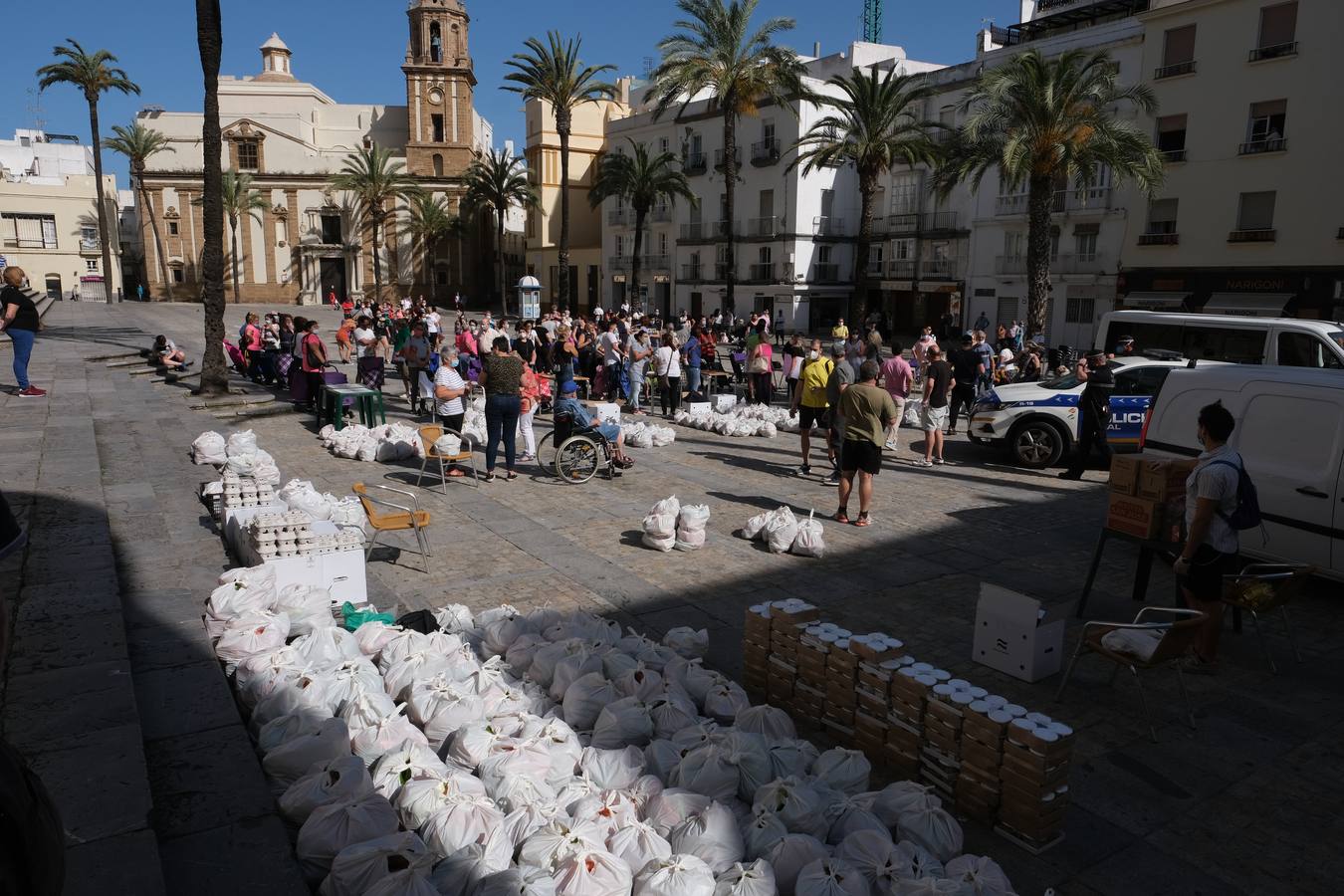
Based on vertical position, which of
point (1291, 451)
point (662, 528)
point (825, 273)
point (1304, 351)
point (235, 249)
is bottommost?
point (662, 528)

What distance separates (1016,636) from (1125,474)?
5.70 ft

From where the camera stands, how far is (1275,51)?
2819 centimetres

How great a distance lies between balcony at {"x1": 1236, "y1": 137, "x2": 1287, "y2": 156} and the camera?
1114 inches

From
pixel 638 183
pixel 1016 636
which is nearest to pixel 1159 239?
pixel 638 183

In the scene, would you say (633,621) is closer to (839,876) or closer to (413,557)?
(413,557)

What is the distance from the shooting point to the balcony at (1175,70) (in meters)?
30.3

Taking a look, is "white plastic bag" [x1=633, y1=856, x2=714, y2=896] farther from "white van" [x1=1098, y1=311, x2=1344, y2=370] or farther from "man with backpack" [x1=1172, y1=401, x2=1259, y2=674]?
"white van" [x1=1098, y1=311, x2=1344, y2=370]

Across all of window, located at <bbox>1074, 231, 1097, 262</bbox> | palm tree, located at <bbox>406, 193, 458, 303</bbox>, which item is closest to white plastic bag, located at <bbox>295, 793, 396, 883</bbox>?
window, located at <bbox>1074, 231, 1097, 262</bbox>

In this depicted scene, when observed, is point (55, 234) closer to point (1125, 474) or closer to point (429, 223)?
point (429, 223)

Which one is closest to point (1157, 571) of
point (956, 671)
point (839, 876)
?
point (956, 671)

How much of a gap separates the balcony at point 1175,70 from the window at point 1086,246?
5.76 metres

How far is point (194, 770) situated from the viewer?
392 cm

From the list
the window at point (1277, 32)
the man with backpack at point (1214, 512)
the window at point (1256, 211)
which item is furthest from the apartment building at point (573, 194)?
the man with backpack at point (1214, 512)

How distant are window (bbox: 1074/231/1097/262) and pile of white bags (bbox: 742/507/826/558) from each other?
30603 millimetres
